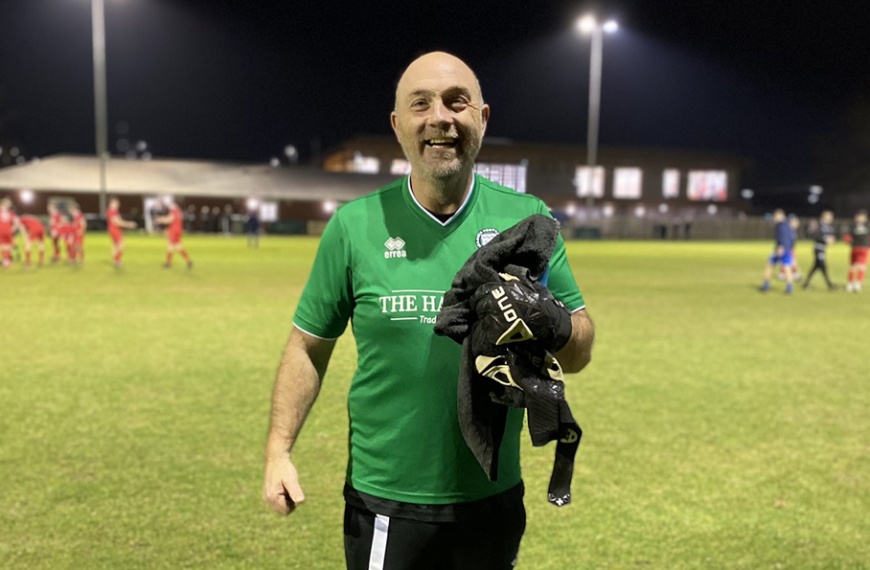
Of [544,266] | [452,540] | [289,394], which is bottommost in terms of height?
[452,540]

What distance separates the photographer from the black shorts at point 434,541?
209cm

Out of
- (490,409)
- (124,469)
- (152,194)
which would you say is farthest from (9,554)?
(152,194)

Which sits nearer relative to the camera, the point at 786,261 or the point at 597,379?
the point at 597,379

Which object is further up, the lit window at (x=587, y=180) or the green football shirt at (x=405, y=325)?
the lit window at (x=587, y=180)

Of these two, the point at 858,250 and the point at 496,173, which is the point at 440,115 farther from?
the point at 858,250

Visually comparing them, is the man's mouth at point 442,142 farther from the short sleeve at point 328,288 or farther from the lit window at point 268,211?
the lit window at point 268,211

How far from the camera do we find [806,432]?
6195 millimetres

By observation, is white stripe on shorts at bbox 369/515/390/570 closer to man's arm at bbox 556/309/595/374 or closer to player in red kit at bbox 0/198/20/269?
man's arm at bbox 556/309/595/374

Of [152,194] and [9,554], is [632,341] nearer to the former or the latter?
[9,554]

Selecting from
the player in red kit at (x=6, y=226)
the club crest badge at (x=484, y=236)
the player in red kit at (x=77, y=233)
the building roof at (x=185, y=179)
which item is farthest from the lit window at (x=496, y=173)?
the building roof at (x=185, y=179)

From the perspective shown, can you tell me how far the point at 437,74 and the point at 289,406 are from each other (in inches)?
43.8

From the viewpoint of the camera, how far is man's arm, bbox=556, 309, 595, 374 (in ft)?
6.39

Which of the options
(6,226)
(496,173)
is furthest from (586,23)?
(496,173)

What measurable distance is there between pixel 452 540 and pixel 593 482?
314cm
